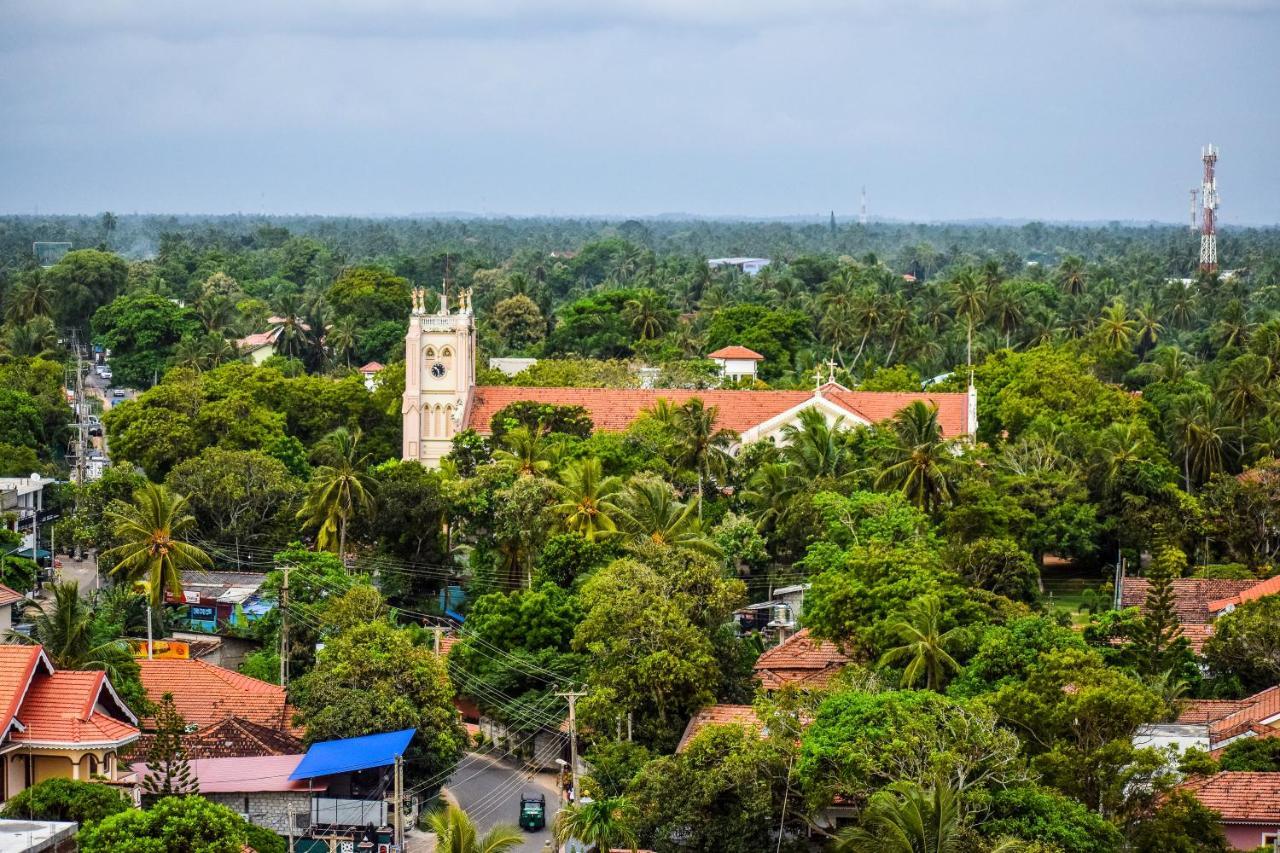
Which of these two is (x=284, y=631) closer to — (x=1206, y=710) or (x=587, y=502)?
(x=587, y=502)

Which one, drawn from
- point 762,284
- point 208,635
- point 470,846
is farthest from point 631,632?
point 762,284

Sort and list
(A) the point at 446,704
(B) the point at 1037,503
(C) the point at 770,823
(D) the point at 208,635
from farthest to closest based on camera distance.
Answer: (B) the point at 1037,503
(D) the point at 208,635
(A) the point at 446,704
(C) the point at 770,823

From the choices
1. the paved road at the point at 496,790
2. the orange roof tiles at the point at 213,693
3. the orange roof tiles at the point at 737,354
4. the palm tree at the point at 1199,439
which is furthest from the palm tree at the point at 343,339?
the paved road at the point at 496,790

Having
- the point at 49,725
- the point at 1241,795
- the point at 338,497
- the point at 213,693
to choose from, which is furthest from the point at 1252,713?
the point at 338,497

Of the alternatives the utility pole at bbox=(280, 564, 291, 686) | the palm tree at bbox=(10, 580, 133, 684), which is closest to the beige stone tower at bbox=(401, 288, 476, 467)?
the utility pole at bbox=(280, 564, 291, 686)

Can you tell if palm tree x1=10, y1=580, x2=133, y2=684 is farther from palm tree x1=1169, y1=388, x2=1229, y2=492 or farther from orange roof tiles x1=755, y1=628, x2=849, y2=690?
palm tree x1=1169, y1=388, x2=1229, y2=492

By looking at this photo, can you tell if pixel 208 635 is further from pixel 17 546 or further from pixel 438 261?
pixel 438 261
